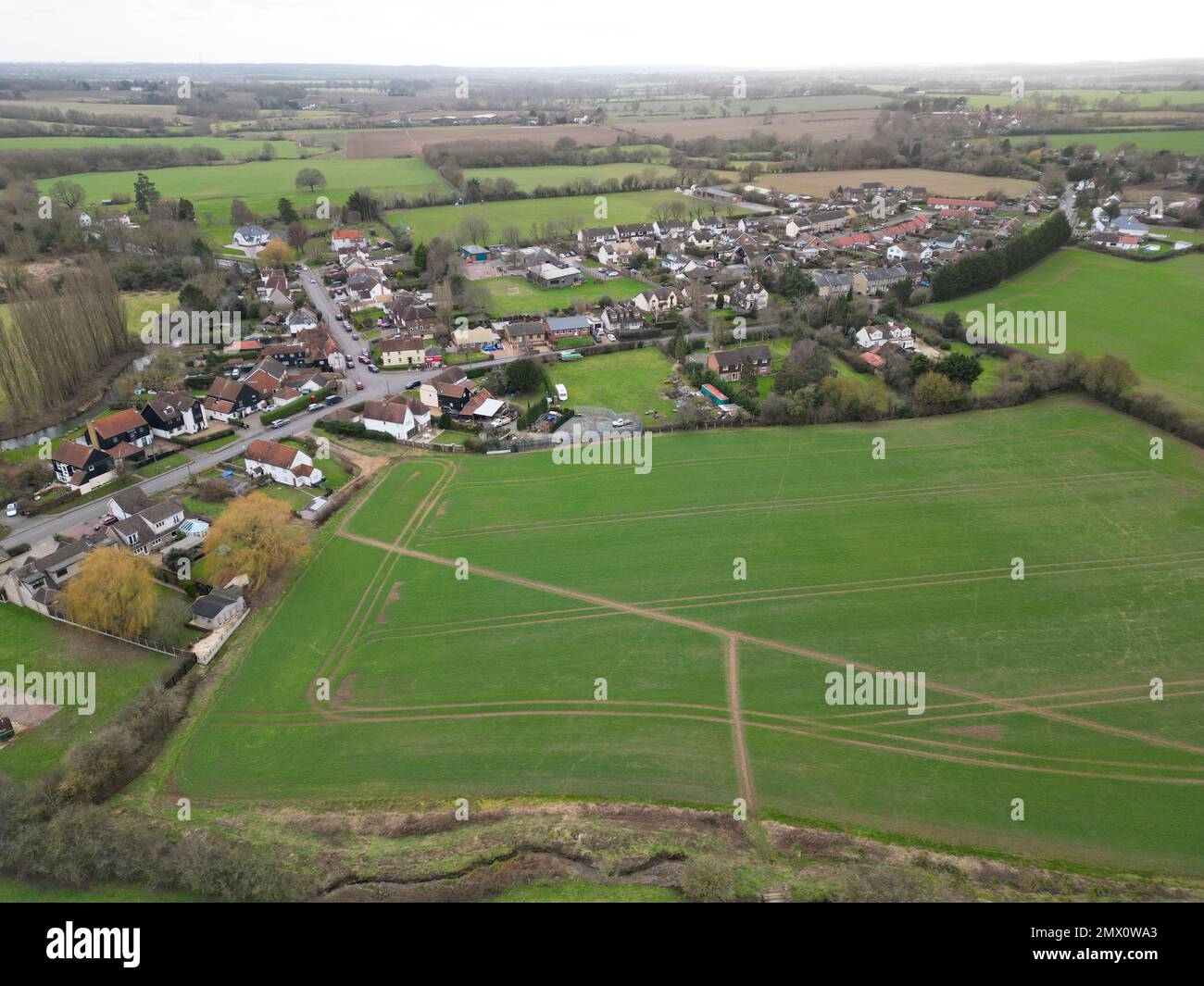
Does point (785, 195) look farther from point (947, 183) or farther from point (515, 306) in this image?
point (515, 306)

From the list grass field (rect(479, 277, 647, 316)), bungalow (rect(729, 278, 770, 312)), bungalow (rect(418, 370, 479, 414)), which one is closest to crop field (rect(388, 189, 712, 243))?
grass field (rect(479, 277, 647, 316))

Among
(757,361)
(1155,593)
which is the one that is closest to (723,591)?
(1155,593)

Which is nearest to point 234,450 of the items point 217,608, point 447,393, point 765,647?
Answer: point 447,393

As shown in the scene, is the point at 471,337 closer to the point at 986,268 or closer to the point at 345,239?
the point at 345,239

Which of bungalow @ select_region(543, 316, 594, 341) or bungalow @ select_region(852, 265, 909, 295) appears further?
bungalow @ select_region(852, 265, 909, 295)

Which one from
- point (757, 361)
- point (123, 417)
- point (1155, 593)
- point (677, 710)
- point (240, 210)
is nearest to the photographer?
point (677, 710)

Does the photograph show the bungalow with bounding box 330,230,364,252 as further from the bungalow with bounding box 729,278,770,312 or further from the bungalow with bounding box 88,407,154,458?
the bungalow with bounding box 88,407,154,458
